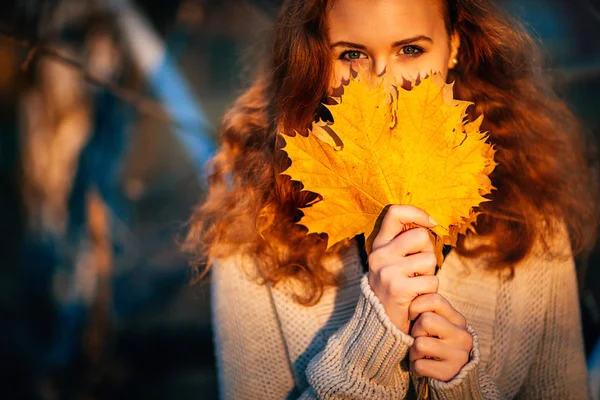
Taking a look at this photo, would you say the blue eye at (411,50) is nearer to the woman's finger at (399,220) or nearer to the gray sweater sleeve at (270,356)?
the woman's finger at (399,220)

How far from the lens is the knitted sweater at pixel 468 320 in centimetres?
182

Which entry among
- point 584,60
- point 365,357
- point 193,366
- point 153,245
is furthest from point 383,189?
point 153,245

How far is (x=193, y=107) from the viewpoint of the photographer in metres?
3.36

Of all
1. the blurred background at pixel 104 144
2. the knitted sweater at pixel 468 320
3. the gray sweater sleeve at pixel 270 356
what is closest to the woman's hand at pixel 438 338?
the gray sweater sleeve at pixel 270 356

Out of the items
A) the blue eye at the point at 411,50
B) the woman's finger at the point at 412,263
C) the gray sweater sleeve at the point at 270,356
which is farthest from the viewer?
the blue eye at the point at 411,50

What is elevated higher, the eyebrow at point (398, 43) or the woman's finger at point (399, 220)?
the eyebrow at point (398, 43)

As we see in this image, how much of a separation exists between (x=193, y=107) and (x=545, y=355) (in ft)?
7.46

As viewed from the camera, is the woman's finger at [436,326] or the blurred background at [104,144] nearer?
the woman's finger at [436,326]

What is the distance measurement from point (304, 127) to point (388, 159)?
0.43m

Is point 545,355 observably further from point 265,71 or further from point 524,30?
point 265,71

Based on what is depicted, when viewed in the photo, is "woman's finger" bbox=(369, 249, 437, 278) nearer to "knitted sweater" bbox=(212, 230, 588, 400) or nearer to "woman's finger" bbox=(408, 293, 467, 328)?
"woman's finger" bbox=(408, 293, 467, 328)

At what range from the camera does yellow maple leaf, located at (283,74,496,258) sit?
4.31 feet

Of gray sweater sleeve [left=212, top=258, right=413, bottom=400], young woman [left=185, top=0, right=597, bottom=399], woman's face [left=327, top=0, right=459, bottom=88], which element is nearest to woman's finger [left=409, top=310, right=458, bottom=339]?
gray sweater sleeve [left=212, top=258, right=413, bottom=400]

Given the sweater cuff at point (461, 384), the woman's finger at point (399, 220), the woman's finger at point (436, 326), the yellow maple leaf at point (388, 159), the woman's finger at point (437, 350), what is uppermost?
the yellow maple leaf at point (388, 159)
